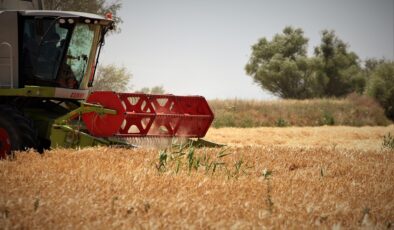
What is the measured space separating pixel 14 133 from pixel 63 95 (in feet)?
3.93

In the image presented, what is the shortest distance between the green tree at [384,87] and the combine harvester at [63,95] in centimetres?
2735

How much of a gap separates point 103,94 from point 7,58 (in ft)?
5.87

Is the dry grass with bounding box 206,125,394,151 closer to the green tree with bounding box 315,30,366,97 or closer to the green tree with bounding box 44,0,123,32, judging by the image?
the green tree with bounding box 44,0,123,32

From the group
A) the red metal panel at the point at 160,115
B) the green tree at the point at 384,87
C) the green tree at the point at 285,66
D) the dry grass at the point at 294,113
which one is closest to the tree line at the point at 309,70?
the green tree at the point at 285,66

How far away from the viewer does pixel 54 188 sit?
5371 mm

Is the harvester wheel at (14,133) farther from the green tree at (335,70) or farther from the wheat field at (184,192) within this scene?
the green tree at (335,70)

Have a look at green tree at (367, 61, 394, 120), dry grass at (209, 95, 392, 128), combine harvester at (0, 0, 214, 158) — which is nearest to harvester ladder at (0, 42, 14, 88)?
combine harvester at (0, 0, 214, 158)

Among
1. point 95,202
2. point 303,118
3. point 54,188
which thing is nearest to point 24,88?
point 54,188

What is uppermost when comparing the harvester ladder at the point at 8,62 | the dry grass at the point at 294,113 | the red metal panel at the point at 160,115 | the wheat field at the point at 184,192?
the harvester ladder at the point at 8,62

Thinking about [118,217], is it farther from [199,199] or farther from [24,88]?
[24,88]

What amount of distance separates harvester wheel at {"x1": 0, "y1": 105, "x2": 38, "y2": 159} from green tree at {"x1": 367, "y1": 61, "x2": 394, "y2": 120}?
29.3 metres

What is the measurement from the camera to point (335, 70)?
52500mm

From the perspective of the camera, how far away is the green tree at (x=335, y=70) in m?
52.5

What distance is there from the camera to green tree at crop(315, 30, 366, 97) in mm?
52469
